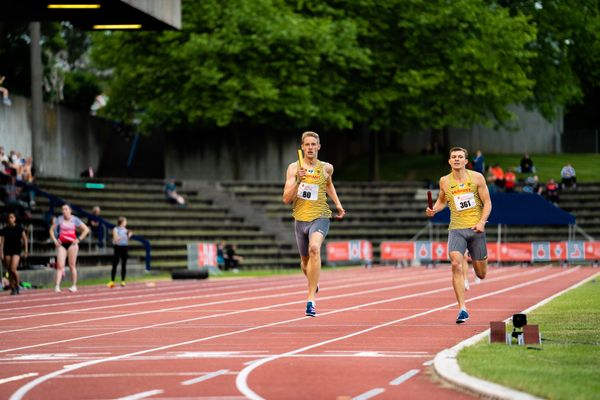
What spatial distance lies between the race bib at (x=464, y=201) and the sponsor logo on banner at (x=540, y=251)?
35.7 m

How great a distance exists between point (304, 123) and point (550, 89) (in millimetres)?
17911

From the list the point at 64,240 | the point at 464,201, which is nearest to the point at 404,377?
the point at 464,201

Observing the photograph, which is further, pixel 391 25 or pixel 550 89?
pixel 550 89

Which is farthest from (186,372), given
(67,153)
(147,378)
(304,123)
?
(304,123)

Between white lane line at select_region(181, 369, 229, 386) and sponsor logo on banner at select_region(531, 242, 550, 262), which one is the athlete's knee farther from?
sponsor logo on banner at select_region(531, 242, 550, 262)

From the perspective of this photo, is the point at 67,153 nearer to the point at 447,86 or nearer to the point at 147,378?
the point at 447,86

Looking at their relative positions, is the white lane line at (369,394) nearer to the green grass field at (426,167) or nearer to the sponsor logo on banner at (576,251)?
the sponsor logo on banner at (576,251)

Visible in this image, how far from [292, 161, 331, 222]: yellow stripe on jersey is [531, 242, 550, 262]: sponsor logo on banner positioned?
35.2m

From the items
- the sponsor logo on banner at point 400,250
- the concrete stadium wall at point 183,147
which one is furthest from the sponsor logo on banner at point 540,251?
the concrete stadium wall at point 183,147

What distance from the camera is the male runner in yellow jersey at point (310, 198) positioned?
764 inches

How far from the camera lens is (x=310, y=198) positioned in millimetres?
19688

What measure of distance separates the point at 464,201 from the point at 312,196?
214 cm

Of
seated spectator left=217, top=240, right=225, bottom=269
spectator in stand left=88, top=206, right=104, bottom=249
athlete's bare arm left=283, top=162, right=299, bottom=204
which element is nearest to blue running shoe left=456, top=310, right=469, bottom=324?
athlete's bare arm left=283, top=162, right=299, bottom=204

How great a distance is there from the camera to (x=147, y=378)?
1285 centimetres
